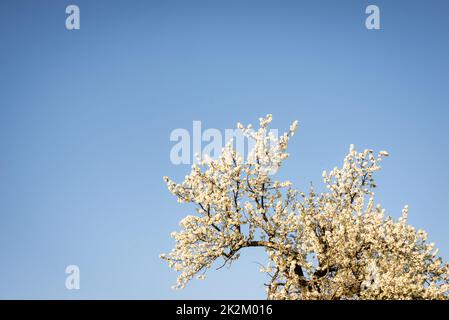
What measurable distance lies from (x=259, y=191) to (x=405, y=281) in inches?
285

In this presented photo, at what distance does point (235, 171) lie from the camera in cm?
2338
